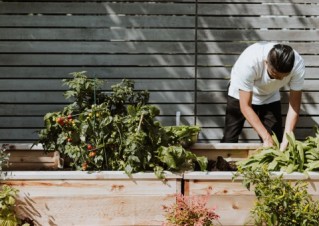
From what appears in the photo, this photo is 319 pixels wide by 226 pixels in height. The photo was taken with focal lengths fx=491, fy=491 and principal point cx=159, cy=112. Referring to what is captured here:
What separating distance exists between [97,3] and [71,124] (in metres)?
2.04

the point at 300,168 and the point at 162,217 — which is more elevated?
the point at 300,168

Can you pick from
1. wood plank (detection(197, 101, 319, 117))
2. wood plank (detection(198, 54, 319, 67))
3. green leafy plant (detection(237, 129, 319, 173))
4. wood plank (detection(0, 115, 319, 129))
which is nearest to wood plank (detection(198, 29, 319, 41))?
wood plank (detection(198, 54, 319, 67))

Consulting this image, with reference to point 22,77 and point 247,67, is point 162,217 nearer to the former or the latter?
point 247,67

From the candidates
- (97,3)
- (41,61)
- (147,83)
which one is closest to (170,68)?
(147,83)

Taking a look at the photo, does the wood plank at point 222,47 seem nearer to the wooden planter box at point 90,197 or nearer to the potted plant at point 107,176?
the potted plant at point 107,176

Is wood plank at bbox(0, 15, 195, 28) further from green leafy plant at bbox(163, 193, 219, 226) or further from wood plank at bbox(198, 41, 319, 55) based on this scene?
green leafy plant at bbox(163, 193, 219, 226)

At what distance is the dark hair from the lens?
4125 millimetres

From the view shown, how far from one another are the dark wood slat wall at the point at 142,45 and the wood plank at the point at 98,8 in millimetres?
11

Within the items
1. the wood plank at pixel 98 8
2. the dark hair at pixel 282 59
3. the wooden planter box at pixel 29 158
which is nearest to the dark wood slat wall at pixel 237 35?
the wood plank at pixel 98 8

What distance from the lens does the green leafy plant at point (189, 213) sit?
11.8 ft

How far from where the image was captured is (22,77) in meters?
5.66

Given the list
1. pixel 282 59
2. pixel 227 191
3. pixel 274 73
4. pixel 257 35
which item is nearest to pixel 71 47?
pixel 257 35

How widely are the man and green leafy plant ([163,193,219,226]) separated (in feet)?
3.64

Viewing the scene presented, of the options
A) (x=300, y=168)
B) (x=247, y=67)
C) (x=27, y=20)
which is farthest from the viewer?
(x=27, y=20)
